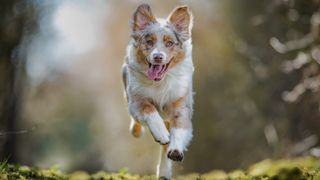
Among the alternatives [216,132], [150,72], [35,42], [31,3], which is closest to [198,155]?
[216,132]

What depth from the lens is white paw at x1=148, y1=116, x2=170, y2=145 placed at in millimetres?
10266

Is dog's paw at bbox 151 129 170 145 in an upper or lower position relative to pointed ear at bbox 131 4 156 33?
lower

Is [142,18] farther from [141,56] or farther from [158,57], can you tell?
[158,57]

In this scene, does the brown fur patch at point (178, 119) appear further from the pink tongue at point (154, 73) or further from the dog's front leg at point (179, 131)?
the pink tongue at point (154, 73)

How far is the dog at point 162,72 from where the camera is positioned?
1056cm

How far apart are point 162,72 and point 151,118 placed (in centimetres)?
64

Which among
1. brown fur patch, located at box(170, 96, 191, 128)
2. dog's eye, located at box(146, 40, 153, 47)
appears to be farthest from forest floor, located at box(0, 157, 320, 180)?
dog's eye, located at box(146, 40, 153, 47)

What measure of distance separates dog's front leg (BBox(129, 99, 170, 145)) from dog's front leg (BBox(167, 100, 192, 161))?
0.46ft

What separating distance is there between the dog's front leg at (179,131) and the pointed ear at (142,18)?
1207 mm

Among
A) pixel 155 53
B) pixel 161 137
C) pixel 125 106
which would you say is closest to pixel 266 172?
pixel 161 137

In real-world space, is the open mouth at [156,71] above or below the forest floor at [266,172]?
above

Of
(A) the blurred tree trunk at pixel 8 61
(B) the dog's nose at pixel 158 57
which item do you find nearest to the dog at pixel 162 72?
(B) the dog's nose at pixel 158 57

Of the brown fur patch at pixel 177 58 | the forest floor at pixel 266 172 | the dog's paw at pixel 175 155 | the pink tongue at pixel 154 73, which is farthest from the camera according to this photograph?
the brown fur patch at pixel 177 58

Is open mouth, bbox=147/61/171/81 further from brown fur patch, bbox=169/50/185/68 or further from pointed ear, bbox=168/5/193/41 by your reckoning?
pointed ear, bbox=168/5/193/41
